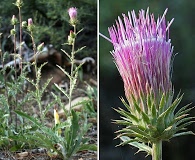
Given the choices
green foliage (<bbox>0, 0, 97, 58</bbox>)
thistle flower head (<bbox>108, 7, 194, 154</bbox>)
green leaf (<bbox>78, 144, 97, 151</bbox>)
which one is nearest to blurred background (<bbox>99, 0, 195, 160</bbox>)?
thistle flower head (<bbox>108, 7, 194, 154</bbox>)

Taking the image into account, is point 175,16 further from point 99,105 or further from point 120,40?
point 99,105

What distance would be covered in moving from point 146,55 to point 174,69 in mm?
158

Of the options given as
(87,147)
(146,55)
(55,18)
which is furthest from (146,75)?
(55,18)

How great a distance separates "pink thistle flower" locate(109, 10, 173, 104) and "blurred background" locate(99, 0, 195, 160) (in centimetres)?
11

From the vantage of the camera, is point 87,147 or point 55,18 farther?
point 55,18

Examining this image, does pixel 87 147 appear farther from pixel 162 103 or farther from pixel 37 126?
pixel 162 103

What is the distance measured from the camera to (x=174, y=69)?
4.81 ft

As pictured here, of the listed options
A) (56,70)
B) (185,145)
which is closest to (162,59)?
(185,145)

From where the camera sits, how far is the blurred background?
1.48 metres

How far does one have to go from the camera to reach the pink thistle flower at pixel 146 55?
1.35 metres

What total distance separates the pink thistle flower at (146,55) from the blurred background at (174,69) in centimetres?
11

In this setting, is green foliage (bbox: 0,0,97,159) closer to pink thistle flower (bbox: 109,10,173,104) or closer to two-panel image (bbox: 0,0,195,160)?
two-panel image (bbox: 0,0,195,160)

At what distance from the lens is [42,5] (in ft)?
9.27

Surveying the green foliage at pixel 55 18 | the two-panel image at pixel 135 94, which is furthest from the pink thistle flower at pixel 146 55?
the green foliage at pixel 55 18
